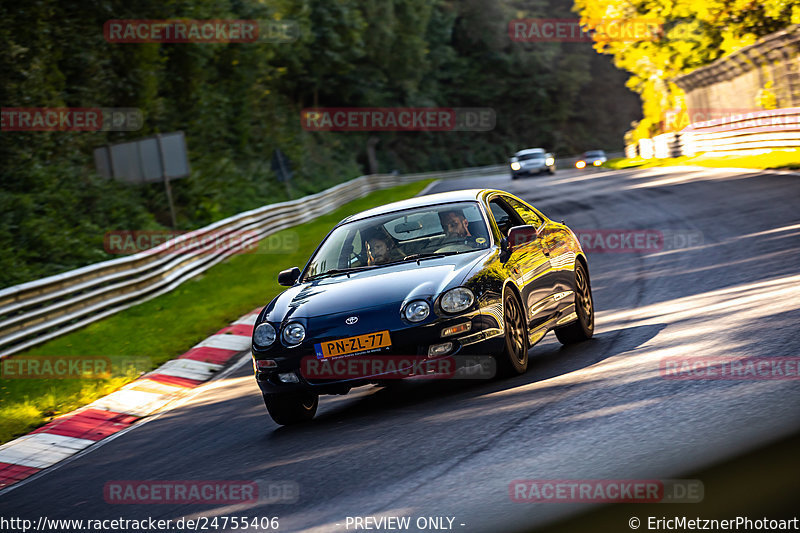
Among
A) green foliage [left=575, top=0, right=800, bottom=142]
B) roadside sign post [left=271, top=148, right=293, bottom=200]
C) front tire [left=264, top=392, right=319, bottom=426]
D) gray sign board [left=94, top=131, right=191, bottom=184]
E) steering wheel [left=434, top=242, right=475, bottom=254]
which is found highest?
green foliage [left=575, top=0, right=800, bottom=142]

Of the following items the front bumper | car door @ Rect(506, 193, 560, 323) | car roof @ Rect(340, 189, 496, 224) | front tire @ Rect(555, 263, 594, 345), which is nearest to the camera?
the front bumper

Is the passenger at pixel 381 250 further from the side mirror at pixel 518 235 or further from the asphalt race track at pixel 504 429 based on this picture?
the asphalt race track at pixel 504 429

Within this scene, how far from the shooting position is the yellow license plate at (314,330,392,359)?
693 centimetres

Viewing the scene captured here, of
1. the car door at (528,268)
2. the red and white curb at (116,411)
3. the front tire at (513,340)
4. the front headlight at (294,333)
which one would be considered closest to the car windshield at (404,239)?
the car door at (528,268)

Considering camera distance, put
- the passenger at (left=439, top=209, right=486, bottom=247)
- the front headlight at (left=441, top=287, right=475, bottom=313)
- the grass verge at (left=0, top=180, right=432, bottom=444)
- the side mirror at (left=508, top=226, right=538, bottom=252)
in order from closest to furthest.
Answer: the front headlight at (left=441, top=287, right=475, bottom=313)
the side mirror at (left=508, top=226, right=538, bottom=252)
the passenger at (left=439, top=209, right=486, bottom=247)
the grass verge at (left=0, top=180, right=432, bottom=444)

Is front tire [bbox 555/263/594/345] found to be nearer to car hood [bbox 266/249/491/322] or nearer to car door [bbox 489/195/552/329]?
car door [bbox 489/195/552/329]

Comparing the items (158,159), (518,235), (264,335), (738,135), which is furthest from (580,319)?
(738,135)

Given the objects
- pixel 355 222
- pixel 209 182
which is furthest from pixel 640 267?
pixel 209 182

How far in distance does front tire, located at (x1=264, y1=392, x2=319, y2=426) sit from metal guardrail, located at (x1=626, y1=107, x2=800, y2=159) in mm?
19696

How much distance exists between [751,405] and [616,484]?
1.33 meters

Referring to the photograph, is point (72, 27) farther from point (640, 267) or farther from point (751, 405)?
point (751, 405)

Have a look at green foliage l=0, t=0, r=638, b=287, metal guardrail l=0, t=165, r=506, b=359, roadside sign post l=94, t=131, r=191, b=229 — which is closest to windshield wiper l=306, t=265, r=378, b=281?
metal guardrail l=0, t=165, r=506, b=359

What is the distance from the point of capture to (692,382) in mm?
6277

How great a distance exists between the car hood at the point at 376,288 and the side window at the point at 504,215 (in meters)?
0.86
